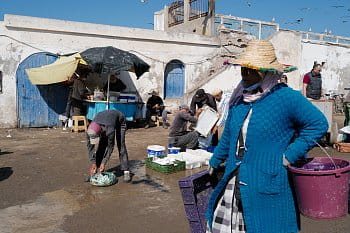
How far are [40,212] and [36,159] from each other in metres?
3.55

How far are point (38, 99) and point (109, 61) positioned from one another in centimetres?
340

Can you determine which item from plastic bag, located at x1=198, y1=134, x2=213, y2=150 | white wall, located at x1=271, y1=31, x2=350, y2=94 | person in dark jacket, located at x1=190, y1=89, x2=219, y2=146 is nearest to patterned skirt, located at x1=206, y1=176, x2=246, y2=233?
plastic bag, located at x1=198, y1=134, x2=213, y2=150

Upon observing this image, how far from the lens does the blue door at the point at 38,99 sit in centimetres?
1298

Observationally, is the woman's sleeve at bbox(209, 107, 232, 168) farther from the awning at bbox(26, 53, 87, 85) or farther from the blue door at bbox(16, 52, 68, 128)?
the blue door at bbox(16, 52, 68, 128)

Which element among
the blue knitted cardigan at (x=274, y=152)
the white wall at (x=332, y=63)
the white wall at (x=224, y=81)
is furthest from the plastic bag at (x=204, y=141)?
the white wall at (x=332, y=63)

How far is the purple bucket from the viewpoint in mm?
2580

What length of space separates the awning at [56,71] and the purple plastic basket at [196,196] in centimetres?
1015

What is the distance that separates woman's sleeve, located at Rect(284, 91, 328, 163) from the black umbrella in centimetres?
1009

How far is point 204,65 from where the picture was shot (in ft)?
58.7

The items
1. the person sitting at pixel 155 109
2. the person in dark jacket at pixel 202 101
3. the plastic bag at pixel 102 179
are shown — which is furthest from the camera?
the person sitting at pixel 155 109

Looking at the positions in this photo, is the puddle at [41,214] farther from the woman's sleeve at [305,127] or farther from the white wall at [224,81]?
the white wall at [224,81]

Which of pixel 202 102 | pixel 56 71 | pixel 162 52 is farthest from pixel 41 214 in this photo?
pixel 162 52

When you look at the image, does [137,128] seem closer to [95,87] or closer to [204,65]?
[95,87]

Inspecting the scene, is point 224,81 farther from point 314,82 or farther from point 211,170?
point 211,170
